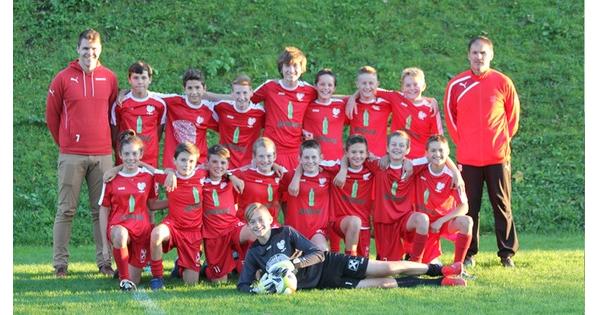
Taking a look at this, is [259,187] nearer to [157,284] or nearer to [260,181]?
[260,181]

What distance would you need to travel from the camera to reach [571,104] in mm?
12844

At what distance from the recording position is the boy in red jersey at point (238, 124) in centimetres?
859

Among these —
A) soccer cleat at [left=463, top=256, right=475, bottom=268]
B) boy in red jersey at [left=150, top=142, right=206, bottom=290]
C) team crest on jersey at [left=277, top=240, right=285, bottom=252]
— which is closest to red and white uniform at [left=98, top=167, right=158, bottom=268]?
boy in red jersey at [left=150, top=142, right=206, bottom=290]

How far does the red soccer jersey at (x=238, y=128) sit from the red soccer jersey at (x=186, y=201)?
0.66 meters

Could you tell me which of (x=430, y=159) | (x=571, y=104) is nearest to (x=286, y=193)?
(x=430, y=159)

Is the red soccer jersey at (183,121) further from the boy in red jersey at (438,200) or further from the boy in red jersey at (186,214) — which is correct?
the boy in red jersey at (438,200)

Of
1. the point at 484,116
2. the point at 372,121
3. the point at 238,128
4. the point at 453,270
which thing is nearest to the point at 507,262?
the point at 453,270

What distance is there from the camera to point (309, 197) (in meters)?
8.27

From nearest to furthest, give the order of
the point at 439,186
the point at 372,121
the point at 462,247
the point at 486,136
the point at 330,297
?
1. the point at 330,297
2. the point at 462,247
3. the point at 439,186
4. the point at 486,136
5. the point at 372,121

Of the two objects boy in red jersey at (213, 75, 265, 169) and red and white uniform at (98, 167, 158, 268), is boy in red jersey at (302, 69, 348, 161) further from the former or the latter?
red and white uniform at (98, 167, 158, 268)

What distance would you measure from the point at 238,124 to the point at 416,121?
1.56 m

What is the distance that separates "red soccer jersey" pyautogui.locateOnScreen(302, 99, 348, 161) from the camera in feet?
28.3
